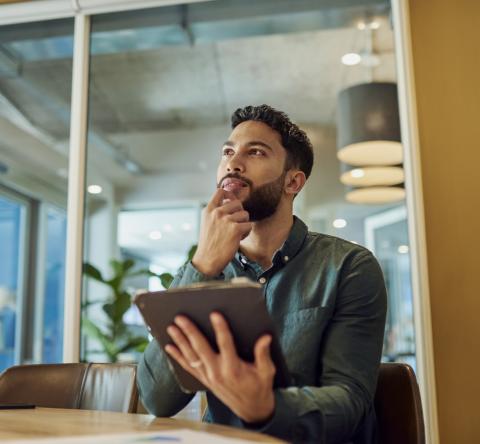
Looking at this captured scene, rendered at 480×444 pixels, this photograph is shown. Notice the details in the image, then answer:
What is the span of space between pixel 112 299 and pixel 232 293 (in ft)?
7.45

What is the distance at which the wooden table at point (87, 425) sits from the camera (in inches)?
37.4

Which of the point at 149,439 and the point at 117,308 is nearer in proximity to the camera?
the point at 149,439

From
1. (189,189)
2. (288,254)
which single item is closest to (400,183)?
(189,189)

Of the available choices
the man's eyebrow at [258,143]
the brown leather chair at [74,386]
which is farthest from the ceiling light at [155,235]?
the man's eyebrow at [258,143]

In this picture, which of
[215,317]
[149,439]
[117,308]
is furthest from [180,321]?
[117,308]

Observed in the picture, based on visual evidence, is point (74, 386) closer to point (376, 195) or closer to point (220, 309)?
point (220, 309)

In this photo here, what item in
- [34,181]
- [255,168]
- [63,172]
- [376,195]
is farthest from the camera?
[34,181]

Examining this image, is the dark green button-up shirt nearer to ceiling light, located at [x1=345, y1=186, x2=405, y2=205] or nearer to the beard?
the beard

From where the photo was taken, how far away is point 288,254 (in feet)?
5.07

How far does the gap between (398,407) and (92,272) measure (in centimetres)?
202

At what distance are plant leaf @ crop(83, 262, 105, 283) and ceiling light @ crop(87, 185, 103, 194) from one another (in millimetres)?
376

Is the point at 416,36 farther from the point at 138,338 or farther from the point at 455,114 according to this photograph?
the point at 138,338

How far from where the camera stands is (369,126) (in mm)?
2863

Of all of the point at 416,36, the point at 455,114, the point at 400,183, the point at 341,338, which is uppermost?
the point at 416,36
